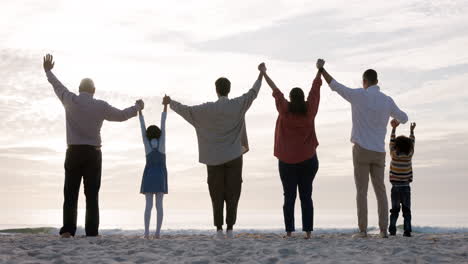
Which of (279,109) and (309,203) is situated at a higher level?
(279,109)

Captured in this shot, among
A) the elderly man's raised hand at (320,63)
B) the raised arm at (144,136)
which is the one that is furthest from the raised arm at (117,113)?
the elderly man's raised hand at (320,63)

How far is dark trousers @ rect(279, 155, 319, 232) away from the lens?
28.6ft

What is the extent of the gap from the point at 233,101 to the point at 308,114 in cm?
119

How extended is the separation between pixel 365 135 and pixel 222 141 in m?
2.27

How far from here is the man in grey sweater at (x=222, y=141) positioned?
8742 mm

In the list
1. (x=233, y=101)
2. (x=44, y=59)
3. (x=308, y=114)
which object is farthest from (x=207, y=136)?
(x=44, y=59)

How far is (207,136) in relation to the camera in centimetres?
895

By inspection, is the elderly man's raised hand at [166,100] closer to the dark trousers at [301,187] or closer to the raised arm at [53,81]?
the raised arm at [53,81]

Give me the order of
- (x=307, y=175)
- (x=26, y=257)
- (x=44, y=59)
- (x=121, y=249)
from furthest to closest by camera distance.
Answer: (x=44, y=59), (x=307, y=175), (x=121, y=249), (x=26, y=257)

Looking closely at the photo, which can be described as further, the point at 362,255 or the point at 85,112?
the point at 85,112

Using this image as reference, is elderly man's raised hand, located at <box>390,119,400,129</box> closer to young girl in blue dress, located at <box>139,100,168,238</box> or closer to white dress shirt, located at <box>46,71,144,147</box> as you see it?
young girl in blue dress, located at <box>139,100,168,238</box>

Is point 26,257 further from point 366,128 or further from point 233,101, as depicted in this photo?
point 366,128

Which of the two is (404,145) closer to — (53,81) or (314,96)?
(314,96)

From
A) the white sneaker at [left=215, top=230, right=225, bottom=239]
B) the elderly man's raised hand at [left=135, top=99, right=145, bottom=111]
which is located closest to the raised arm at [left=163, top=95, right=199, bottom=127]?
the elderly man's raised hand at [left=135, top=99, right=145, bottom=111]
